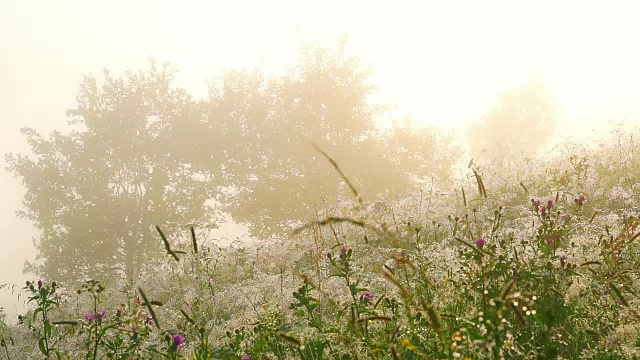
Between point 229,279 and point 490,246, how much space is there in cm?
724

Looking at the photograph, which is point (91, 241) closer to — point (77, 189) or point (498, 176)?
point (77, 189)

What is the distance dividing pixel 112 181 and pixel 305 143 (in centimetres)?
988

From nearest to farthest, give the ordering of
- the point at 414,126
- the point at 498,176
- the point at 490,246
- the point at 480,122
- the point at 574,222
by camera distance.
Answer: the point at 490,246 → the point at 574,222 → the point at 498,176 → the point at 414,126 → the point at 480,122

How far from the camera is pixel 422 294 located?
149 inches

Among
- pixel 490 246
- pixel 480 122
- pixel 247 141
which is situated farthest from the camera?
pixel 480 122

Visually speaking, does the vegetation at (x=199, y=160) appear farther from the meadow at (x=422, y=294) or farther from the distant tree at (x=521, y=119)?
the distant tree at (x=521, y=119)

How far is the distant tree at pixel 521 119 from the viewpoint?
48469 mm

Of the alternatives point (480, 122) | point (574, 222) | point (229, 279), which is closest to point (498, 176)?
point (574, 222)

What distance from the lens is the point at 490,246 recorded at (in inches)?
130

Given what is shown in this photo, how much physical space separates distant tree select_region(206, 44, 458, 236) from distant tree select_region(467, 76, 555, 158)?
25644 millimetres

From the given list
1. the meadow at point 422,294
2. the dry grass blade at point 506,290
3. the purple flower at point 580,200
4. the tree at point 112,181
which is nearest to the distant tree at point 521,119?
the tree at point 112,181

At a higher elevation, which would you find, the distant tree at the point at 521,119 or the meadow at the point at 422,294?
the distant tree at the point at 521,119

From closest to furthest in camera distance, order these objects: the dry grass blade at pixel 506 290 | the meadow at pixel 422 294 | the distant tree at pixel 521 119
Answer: the dry grass blade at pixel 506 290
the meadow at pixel 422 294
the distant tree at pixel 521 119

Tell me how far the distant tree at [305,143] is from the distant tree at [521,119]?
25644 millimetres
